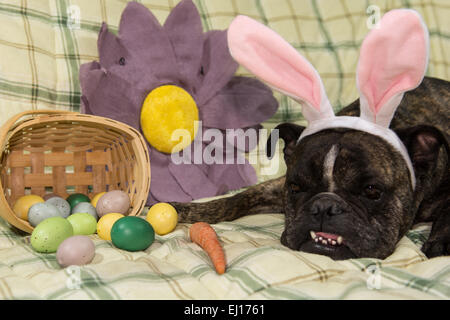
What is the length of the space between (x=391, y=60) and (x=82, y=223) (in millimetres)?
1257

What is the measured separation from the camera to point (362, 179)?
5.13 feet

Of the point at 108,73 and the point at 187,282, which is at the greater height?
the point at 108,73

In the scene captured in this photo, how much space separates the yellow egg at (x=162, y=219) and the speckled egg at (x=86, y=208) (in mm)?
281

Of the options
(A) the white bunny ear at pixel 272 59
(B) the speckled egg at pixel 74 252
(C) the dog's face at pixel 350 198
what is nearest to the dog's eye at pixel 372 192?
(C) the dog's face at pixel 350 198

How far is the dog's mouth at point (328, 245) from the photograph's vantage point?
4.94 feet

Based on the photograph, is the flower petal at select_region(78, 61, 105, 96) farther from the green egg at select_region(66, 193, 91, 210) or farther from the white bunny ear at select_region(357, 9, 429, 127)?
the white bunny ear at select_region(357, 9, 429, 127)

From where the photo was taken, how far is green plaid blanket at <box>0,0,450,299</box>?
1215mm

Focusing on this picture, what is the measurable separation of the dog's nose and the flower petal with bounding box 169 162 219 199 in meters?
0.93

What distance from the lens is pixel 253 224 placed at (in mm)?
2023

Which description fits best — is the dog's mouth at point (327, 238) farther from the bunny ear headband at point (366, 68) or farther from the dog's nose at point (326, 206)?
the bunny ear headband at point (366, 68)

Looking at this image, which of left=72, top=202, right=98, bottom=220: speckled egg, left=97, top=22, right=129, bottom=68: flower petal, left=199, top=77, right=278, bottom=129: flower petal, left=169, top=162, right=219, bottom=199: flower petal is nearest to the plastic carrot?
left=72, top=202, right=98, bottom=220: speckled egg
